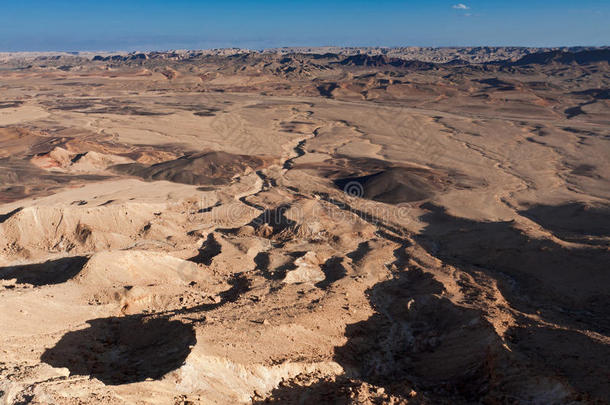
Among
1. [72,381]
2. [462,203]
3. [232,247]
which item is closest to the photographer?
[72,381]

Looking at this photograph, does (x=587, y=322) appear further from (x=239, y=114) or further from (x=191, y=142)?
(x=239, y=114)

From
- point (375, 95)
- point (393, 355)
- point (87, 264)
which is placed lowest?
point (393, 355)

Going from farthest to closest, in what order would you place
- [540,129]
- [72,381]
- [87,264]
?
[540,129] < [87,264] < [72,381]

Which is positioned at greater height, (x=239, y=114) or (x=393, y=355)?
(x=239, y=114)

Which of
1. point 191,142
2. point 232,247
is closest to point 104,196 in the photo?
point 232,247

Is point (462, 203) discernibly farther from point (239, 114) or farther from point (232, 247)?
point (239, 114)

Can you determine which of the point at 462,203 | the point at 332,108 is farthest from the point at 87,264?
the point at 332,108

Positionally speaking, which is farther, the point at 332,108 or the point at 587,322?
the point at 332,108
